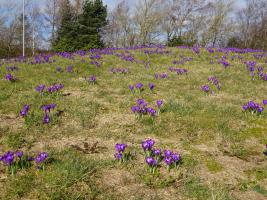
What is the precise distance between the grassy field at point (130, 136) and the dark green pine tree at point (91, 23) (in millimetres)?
28063

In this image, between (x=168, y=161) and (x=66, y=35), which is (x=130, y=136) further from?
(x=66, y=35)

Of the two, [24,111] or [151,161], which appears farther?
[24,111]

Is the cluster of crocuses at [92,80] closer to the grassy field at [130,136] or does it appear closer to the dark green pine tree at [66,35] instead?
the grassy field at [130,136]

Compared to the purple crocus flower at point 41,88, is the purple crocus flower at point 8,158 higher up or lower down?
lower down

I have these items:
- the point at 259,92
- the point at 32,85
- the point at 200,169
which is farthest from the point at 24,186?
the point at 259,92

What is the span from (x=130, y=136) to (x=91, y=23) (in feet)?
118

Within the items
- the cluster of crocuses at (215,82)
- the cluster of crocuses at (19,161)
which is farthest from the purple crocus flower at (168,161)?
the cluster of crocuses at (215,82)

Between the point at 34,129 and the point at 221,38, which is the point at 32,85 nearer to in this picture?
the point at 34,129

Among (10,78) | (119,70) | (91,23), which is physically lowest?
→ (10,78)

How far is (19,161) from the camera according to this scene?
4531 mm

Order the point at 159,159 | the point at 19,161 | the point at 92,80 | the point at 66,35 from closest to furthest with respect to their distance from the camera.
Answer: the point at 19,161, the point at 159,159, the point at 92,80, the point at 66,35

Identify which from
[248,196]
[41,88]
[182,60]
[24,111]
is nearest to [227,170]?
[248,196]

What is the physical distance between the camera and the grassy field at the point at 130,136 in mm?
4211

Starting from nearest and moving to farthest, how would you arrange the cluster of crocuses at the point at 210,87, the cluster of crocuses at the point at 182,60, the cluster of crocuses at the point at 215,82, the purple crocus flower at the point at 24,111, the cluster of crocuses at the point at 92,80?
the purple crocus flower at the point at 24,111 < the cluster of crocuses at the point at 210,87 < the cluster of crocuses at the point at 92,80 < the cluster of crocuses at the point at 215,82 < the cluster of crocuses at the point at 182,60
